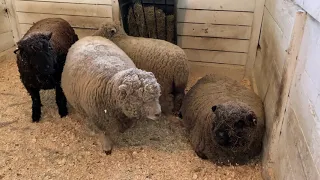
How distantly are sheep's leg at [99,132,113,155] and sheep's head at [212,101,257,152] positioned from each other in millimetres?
907

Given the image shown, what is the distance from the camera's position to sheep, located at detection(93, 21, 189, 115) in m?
2.91

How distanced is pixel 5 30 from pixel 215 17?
103 inches

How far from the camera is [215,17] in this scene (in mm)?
3512

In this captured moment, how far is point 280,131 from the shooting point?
2178mm

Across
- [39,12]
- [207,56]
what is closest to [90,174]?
[207,56]

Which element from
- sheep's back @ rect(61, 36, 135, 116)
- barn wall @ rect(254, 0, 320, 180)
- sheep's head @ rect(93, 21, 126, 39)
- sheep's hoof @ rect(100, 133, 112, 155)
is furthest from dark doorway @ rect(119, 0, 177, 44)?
sheep's hoof @ rect(100, 133, 112, 155)

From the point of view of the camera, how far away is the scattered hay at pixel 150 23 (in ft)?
10.8

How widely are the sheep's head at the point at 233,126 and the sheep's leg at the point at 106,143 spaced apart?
2.98 feet

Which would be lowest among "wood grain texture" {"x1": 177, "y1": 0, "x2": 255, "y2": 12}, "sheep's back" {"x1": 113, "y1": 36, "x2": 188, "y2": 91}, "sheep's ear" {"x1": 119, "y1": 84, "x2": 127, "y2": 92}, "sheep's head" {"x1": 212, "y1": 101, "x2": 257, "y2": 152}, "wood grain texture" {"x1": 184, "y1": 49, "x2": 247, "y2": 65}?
"wood grain texture" {"x1": 184, "y1": 49, "x2": 247, "y2": 65}

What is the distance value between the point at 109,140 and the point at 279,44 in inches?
62.0

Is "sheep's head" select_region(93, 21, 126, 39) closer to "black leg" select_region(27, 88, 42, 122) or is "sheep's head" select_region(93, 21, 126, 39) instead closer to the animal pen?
the animal pen

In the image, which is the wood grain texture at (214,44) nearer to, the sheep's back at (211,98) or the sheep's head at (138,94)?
the sheep's back at (211,98)

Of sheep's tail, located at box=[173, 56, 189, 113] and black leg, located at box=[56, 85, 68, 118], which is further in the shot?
black leg, located at box=[56, 85, 68, 118]

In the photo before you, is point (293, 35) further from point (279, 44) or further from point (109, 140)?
point (109, 140)
